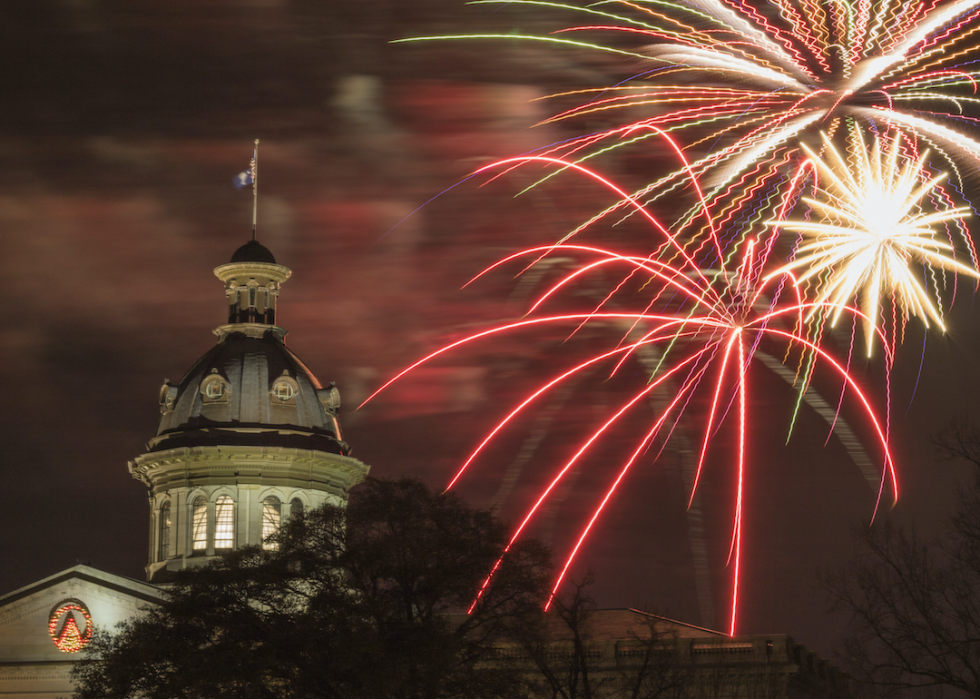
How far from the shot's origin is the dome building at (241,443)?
79.5m

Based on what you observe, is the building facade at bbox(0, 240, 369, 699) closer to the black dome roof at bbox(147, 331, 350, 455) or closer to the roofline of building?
the black dome roof at bbox(147, 331, 350, 455)

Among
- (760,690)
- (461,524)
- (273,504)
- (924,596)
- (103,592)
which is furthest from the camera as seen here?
(273,504)

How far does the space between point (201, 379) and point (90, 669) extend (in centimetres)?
3216

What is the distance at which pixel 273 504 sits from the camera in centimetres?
7988

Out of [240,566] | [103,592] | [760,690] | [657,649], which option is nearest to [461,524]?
[240,566]

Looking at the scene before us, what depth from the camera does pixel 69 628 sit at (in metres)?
71.4

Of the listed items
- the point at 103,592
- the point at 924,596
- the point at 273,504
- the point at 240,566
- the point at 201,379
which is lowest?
the point at 924,596

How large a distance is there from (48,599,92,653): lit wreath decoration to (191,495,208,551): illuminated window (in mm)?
8524

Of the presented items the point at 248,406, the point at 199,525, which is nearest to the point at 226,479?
the point at 199,525

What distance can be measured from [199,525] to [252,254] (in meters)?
13.6

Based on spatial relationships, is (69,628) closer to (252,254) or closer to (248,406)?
(248,406)

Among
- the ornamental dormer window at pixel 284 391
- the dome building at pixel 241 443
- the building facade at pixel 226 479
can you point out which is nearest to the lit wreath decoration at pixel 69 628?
the building facade at pixel 226 479

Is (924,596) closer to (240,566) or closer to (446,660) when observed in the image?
(446,660)

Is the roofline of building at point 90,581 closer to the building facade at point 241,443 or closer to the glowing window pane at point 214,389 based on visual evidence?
the building facade at point 241,443
